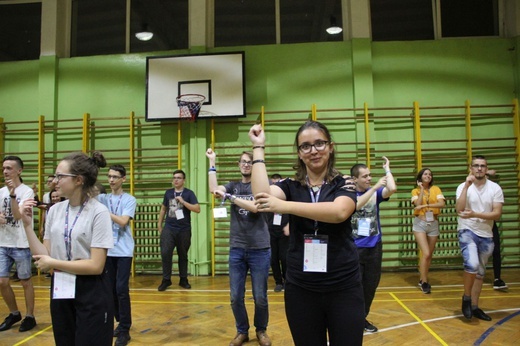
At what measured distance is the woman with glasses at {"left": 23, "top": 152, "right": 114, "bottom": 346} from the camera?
2.01m

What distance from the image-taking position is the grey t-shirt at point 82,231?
2084mm

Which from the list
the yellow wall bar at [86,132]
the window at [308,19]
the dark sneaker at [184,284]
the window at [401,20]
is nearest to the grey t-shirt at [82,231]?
the dark sneaker at [184,284]

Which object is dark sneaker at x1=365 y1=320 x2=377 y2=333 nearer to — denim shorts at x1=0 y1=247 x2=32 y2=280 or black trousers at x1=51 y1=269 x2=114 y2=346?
black trousers at x1=51 y1=269 x2=114 y2=346

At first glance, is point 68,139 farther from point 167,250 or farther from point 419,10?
point 419,10

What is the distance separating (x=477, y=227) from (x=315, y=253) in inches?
133

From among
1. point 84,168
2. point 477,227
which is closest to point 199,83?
point 477,227

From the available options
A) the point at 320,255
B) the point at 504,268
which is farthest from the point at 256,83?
the point at 320,255

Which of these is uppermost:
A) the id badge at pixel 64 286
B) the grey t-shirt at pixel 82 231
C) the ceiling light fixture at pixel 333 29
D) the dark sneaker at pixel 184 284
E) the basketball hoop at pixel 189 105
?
the ceiling light fixture at pixel 333 29

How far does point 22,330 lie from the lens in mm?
4156

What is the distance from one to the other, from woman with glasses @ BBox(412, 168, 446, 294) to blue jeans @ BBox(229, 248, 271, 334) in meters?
3.18

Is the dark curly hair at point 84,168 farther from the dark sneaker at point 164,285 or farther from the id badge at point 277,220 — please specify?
the dark sneaker at point 164,285

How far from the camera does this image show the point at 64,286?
2.01 m

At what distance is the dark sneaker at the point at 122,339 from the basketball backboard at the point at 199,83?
461cm

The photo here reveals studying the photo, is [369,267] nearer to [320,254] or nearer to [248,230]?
[248,230]
